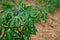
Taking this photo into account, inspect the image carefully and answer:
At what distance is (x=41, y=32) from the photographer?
10.6ft

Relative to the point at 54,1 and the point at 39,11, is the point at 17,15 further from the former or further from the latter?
the point at 54,1

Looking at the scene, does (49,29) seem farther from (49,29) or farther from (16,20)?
(16,20)

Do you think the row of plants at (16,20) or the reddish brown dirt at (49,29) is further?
the reddish brown dirt at (49,29)

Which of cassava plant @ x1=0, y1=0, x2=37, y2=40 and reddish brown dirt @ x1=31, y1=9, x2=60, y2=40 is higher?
cassava plant @ x1=0, y1=0, x2=37, y2=40

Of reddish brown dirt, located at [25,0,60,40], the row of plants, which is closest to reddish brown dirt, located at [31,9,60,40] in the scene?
reddish brown dirt, located at [25,0,60,40]

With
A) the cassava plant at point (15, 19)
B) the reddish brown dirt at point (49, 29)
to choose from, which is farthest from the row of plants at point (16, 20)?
the reddish brown dirt at point (49, 29)

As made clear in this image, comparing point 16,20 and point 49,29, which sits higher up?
point 16,20

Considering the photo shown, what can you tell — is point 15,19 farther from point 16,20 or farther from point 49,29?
point 49,29

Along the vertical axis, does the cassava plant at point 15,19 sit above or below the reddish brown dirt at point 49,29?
above

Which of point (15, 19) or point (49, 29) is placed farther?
point (49, 29)

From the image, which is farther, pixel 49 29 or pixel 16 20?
pixel 49 29

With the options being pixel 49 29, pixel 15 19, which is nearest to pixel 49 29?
pixel 49 29

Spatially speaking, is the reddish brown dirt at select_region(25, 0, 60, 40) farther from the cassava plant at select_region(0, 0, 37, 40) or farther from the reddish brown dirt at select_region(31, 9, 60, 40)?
the cassava plant at select_region(0, 0, 37, 40)

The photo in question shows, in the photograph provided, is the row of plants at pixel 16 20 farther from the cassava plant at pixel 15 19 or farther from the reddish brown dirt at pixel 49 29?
the reddish brown dirt at pixel 49 29
